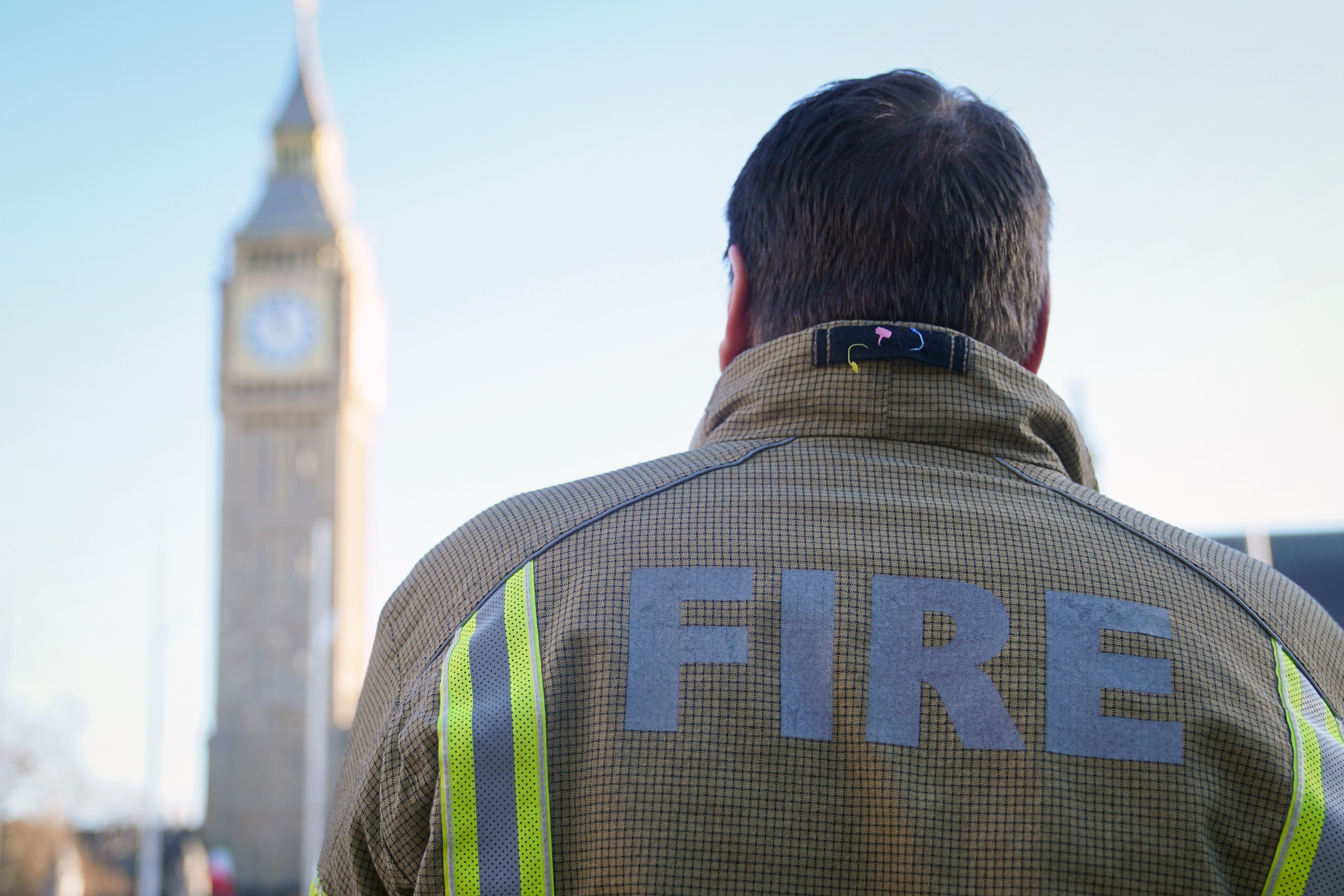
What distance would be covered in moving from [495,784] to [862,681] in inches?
11.9

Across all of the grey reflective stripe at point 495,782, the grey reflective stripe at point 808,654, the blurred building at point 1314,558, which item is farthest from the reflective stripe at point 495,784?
the blurred building at point 1314,558

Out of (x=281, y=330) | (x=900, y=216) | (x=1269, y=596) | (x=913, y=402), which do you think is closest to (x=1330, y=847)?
(x=1269, y=596)

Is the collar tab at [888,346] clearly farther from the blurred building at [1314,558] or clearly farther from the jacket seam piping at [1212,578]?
the blurred building at [1314,558]

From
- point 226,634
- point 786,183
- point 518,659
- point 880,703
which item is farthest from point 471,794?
point 226,634

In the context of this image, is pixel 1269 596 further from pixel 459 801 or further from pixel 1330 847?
pixel 459 801

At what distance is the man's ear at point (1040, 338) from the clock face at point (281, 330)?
140 feet

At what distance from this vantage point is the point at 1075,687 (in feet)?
3.69

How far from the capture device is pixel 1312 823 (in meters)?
1.10

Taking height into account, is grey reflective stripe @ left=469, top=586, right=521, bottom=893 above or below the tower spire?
below

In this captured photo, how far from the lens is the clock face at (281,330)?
140ft

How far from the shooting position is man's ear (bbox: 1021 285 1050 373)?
4.76 feet

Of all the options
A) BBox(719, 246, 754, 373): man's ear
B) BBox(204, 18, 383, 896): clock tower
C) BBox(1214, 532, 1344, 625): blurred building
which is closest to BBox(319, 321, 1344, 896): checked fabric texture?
BBox(719, 246, 754, 373): man's ear

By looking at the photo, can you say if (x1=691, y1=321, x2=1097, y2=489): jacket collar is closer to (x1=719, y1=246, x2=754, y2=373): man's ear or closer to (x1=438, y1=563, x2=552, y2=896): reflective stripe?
(x1=719, y1=246, x2=754, y2=373): man's ear

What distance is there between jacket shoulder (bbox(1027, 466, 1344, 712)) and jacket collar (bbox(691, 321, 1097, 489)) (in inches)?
2.7
